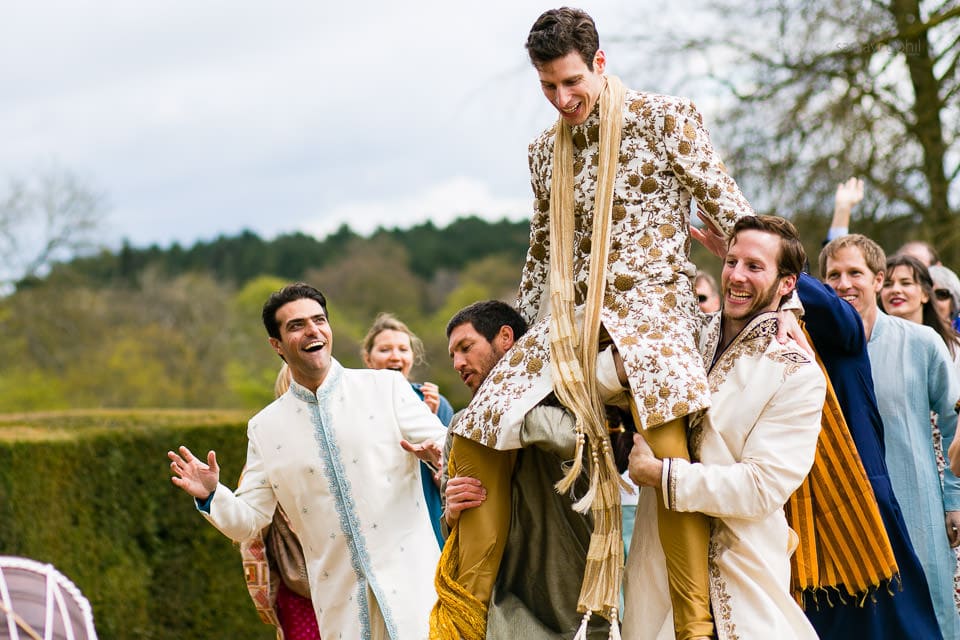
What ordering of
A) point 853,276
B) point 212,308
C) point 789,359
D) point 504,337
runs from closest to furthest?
point 789,359
point 504,337
point 853,276
point 212,308

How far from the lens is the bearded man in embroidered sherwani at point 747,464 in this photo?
3.39 meters

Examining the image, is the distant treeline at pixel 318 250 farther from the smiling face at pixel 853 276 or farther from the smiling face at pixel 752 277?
the smiling face at pixel 752 277

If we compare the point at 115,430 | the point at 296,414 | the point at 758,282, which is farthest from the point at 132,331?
the point at 758,282

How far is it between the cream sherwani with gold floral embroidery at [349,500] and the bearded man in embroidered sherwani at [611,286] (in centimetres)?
87

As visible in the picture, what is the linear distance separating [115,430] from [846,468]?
5588 mm

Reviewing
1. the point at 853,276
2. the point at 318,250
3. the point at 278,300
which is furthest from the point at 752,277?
the point at 318,250

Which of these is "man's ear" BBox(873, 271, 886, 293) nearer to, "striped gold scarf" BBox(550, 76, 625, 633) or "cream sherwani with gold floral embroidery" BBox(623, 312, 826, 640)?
"cream sherwani with gold floral embroidery" BBox(623, 312, 826, 640)

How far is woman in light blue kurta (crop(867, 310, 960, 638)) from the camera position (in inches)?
188

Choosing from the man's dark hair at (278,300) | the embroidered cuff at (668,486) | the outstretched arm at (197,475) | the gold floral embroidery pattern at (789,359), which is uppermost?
the man's dark hair at (278,300)

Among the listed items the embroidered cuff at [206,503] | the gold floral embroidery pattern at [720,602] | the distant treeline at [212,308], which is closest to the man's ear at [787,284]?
the gold floral embroidery pattern at [720,602]

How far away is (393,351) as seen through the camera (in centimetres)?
617

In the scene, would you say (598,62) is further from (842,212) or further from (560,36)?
(842,212)

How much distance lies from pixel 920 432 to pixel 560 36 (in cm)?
243

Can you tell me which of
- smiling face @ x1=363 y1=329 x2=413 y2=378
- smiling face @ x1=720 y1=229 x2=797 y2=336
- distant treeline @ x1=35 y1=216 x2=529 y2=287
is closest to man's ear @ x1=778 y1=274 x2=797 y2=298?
smiling face @ x1=720 y1=229 x2=797 y2=336
